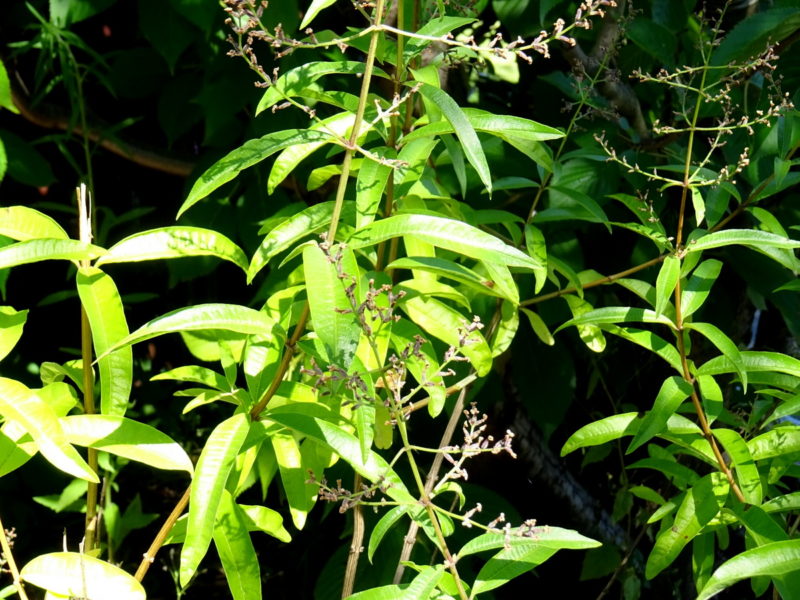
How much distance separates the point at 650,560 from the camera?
98 cm

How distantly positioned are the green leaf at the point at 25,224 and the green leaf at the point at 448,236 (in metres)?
0.29

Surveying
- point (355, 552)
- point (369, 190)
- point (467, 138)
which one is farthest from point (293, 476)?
point (467, 138)

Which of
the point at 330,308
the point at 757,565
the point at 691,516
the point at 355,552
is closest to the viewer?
the point at 330,308

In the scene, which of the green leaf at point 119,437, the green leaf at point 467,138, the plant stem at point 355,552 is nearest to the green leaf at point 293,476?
the plant stem at point 355,552

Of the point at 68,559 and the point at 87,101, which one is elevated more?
the point at 87,101

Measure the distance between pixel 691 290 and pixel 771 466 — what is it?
0.79 feet

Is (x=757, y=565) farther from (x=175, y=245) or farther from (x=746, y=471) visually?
(x=175, y=245)

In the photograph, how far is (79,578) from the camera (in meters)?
0.74

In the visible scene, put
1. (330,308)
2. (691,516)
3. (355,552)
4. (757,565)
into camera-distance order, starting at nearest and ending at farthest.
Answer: (330,308)
(757,565)
(355,552)
(691,516)

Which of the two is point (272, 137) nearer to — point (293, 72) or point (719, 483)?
point (293, 72)

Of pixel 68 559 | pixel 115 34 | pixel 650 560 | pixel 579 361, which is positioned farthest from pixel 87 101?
pixel 650 560

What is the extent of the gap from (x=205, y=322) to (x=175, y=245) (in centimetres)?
11

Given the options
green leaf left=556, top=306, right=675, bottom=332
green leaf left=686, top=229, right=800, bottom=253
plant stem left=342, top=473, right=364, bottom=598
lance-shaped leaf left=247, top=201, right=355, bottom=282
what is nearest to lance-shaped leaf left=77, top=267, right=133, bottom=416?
lance-shaped leaf left=247, top=201, right=355, bottom=282

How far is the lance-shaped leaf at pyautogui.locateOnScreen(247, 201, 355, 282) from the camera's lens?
736 millimetres
